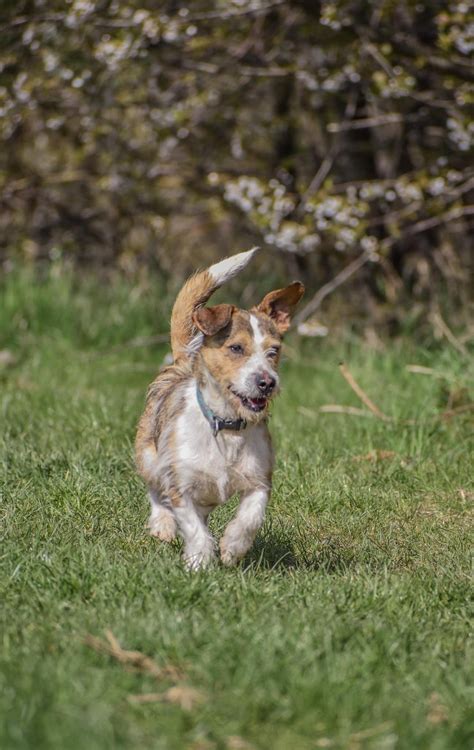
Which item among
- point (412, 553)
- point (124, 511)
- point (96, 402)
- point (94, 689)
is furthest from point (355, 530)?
point (96, 402)

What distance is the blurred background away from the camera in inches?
380

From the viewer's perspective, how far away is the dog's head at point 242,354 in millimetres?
4863

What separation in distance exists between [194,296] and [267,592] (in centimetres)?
173

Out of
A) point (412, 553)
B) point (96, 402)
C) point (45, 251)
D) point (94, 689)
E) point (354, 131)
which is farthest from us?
point (45, 251)

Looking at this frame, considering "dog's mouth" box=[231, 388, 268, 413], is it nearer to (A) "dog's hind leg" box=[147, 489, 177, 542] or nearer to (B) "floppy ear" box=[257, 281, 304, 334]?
(B) "floppy ear" box=[257, 281, 304, 334]

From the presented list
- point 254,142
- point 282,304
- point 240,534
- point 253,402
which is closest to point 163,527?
point 240,534

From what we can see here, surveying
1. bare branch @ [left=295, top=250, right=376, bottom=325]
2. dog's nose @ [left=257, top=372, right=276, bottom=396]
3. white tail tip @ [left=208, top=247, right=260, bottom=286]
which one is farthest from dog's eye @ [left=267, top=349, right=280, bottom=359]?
bare branch @ [left=295, top=250, right=376, bottom=325]

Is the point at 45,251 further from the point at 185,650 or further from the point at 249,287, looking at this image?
the point at 185,650

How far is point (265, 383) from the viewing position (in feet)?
15.8

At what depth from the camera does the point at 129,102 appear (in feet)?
37.5

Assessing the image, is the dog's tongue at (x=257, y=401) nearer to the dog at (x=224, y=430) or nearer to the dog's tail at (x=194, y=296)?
the dog at (x=224, y=430)

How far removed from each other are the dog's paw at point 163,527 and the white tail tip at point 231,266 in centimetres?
107

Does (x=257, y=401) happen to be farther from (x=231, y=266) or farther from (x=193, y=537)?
(x=231, y=266)

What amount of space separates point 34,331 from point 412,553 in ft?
Result: 20.9
